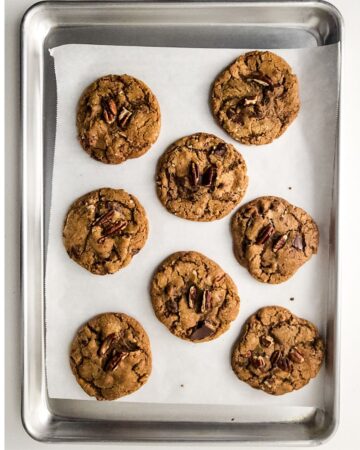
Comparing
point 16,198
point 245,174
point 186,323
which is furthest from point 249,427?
point 16,198

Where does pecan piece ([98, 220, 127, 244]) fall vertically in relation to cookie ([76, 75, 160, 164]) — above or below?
below

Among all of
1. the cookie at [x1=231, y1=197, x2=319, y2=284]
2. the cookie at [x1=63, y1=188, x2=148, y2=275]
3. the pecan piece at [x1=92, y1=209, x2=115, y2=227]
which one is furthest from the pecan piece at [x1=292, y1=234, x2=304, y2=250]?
the pecan piece at [x1=92, y1=209, x2=115, y2=227]

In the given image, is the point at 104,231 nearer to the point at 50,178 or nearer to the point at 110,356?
the point at 50,178

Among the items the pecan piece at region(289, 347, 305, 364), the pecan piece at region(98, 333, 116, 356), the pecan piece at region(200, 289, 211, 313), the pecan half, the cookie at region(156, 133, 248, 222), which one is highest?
the pecan half

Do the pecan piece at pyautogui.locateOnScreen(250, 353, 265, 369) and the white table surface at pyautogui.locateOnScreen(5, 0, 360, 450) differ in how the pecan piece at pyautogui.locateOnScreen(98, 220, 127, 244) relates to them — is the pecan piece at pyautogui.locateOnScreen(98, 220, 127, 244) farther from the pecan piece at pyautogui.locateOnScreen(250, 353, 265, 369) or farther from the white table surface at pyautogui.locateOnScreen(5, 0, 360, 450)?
the pecan piece at pyautogui.locateOnScreen(250, 353, 265, 369)

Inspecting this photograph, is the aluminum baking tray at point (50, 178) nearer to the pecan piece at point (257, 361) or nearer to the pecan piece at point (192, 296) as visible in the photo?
the pecan piece at point (257, 361)

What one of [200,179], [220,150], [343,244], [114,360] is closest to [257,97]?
[220,150]

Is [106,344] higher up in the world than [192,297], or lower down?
lower down
